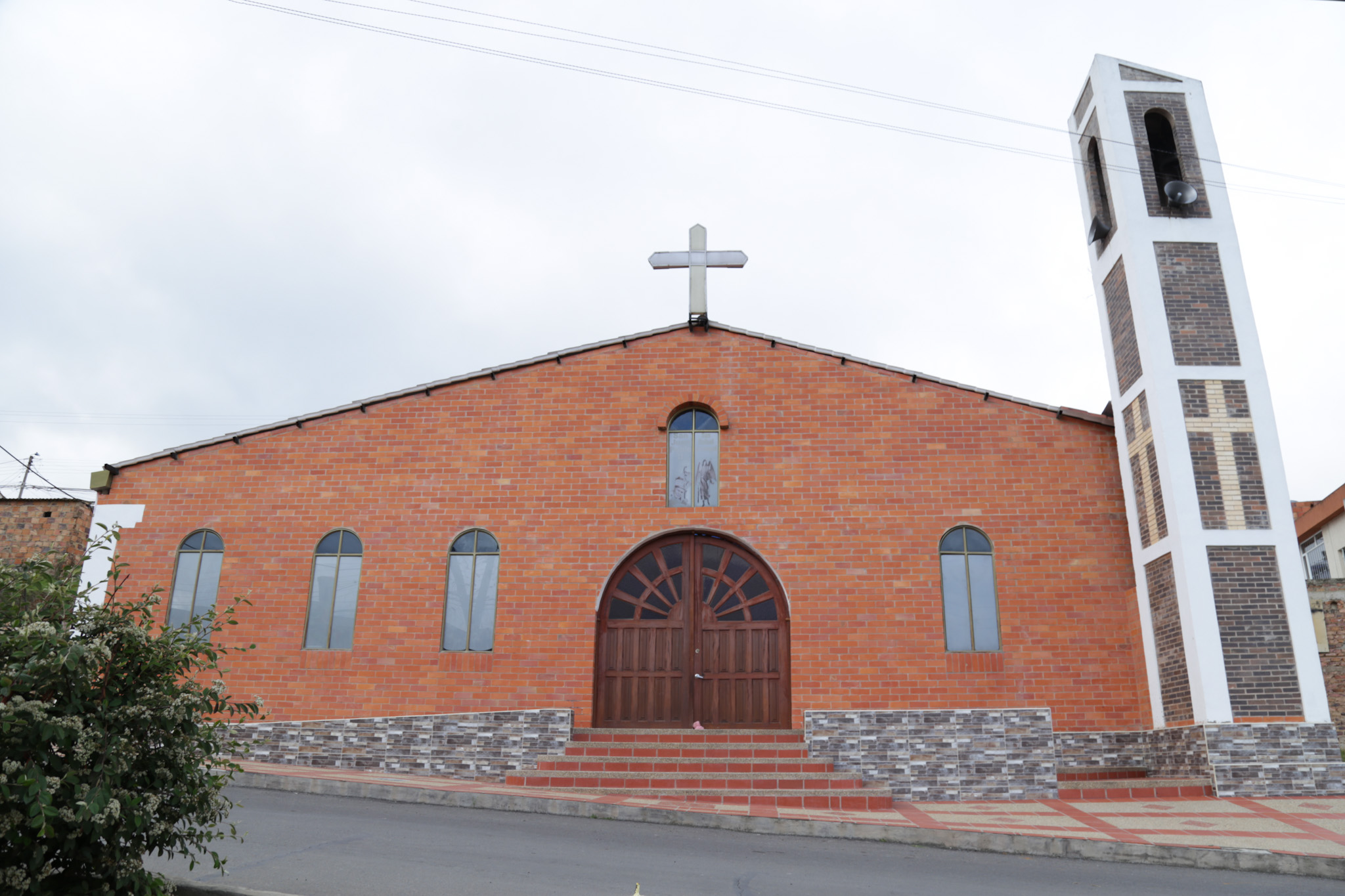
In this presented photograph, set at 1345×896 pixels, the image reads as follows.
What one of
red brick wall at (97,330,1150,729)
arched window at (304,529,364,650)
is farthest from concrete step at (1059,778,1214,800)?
arched window at (304,529,364,650)

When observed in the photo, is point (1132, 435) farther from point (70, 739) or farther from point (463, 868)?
point (70, 739)

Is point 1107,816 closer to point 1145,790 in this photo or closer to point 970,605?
point 1145,790

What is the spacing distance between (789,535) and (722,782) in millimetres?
3535

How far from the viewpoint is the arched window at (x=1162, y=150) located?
519 inches

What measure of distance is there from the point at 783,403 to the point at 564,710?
16.6 ft

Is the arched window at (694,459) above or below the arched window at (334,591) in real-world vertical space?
above

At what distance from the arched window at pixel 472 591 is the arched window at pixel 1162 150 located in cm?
1000

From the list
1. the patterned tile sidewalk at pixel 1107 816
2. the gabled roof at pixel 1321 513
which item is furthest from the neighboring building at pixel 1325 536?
the patterned tile sidewalk at pixel 1107 816

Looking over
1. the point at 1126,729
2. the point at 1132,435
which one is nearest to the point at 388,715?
the point at 1126,729

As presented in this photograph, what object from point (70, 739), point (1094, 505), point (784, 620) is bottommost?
point (70, 739)

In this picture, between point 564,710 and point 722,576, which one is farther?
point 722,576

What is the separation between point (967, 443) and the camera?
13477 mm

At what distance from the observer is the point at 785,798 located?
1059 cm

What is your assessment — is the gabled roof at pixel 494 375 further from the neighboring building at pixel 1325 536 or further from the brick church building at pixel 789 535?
the neighboring building at pixel 1325 536
